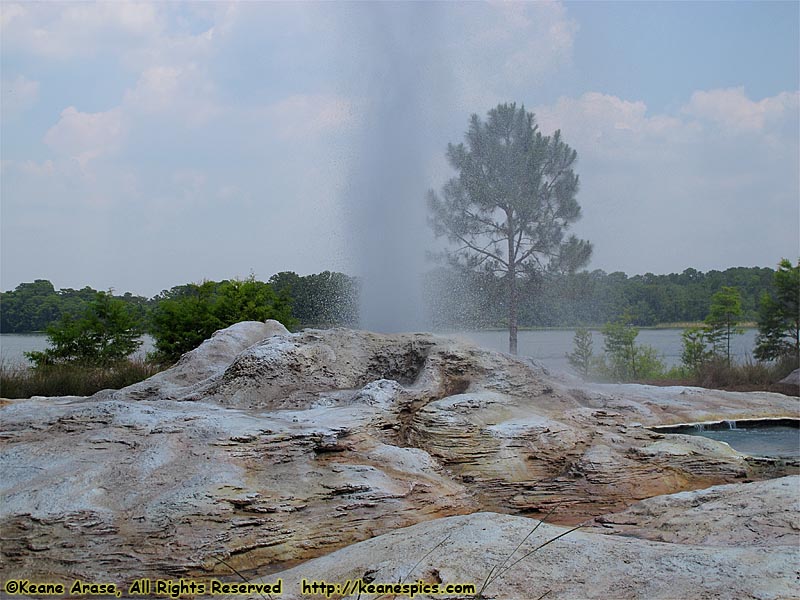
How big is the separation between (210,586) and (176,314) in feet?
28.7

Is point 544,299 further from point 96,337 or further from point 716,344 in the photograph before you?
point 96,337

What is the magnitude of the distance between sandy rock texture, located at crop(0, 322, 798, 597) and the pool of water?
1.34ft

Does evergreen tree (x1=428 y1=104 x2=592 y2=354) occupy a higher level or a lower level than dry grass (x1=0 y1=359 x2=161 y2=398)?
higher

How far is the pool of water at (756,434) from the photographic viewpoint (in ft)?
21.7

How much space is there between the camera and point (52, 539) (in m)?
3.83

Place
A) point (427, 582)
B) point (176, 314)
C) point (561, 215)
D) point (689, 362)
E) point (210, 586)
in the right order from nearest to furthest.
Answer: point (427, 582) < point (210, 586) < point (176, 314) < point (689, 362) < point (561, 215)

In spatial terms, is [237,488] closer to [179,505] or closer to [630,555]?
[179,505]

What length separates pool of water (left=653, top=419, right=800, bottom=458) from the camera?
661 centimetres

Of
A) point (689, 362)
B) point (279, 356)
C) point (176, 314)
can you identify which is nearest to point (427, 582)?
point (279, 356)

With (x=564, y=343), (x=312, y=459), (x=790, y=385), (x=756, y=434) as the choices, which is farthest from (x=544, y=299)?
(x=312, y=459)

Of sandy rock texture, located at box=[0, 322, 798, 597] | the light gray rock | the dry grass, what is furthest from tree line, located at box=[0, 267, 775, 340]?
the light gray rock

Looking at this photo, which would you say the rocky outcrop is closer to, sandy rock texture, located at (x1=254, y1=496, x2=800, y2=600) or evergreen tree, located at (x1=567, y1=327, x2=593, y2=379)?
evergreen tree, located at (x1=567, y1=327, x2=593, y2=379)

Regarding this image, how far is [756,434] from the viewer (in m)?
7.46

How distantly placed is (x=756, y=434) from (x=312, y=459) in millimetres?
5330
